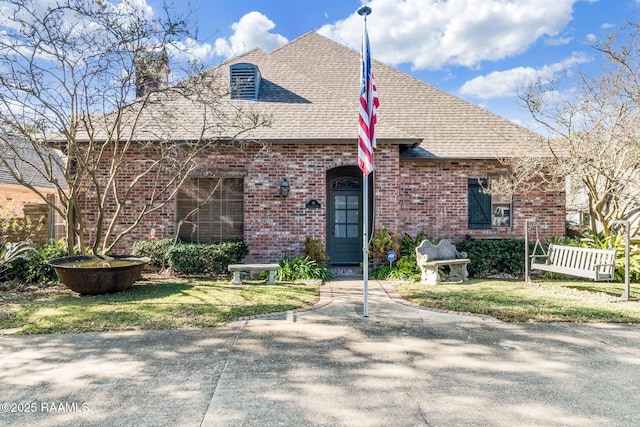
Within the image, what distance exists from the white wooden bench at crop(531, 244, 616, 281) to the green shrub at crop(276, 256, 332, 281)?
467cm

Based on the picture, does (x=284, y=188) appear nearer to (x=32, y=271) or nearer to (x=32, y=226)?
(x=32, y=271)

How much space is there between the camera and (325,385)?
133 inches

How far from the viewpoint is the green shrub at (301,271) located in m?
8.74

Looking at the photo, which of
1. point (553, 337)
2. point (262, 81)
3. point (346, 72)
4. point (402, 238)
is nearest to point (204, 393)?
point (553, 337)

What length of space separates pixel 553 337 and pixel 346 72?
10610 mm

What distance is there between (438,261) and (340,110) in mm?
4862

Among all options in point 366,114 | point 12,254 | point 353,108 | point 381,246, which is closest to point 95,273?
point 12,254

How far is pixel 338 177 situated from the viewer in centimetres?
1051

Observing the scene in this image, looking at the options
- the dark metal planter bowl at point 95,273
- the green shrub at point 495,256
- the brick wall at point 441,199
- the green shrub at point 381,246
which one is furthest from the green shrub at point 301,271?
the green shrub at point 495,256

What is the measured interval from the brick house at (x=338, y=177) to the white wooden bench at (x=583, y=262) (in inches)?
89.8

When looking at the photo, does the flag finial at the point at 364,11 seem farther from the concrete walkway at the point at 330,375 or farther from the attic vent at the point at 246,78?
the attic vent at the point at 246,78

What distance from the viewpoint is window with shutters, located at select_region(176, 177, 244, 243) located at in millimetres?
9953

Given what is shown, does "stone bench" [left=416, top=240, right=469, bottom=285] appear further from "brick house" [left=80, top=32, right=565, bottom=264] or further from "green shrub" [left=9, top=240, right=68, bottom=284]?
"green shrub" [left=9, top=240, right=68, bottom=284]

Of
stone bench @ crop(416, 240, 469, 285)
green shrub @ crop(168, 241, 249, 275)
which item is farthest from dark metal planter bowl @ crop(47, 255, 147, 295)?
stone bench @ crop(416, 240, 469, 285)
